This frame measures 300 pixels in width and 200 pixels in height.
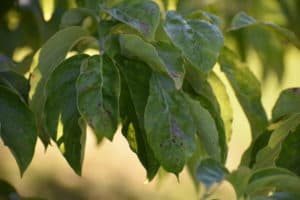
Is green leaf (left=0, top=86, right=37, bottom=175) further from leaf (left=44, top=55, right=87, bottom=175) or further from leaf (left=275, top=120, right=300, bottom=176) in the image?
leaf (left=275, top=120, right=300, bottom=176)

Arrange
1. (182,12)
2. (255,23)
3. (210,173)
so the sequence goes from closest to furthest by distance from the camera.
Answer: (210,173), (255,23), (182,12)

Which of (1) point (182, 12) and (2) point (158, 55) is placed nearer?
(2) point (158, 55)

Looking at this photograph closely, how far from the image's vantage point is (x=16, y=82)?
0.86 m

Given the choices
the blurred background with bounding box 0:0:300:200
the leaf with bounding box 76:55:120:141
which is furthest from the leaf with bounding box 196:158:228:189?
the blurred background with bounding box 0:0:300:200

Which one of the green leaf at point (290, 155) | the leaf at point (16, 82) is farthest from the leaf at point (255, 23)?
the leaf at point (16, 82)

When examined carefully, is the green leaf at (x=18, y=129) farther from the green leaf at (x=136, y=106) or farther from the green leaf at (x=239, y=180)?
the green leaf at (x=239, y=180)

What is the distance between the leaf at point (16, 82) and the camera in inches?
33.0

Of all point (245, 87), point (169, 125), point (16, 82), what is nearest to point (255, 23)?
point (245, 87)

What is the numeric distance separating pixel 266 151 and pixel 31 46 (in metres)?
0.56

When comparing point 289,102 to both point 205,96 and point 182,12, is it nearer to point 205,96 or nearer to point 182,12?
point 205,96

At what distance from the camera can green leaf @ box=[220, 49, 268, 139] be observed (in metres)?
0.87

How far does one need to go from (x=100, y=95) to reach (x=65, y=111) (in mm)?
64

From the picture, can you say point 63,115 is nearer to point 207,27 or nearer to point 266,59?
point 207,27

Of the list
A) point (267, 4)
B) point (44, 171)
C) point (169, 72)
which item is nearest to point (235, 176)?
point (169, 72)
